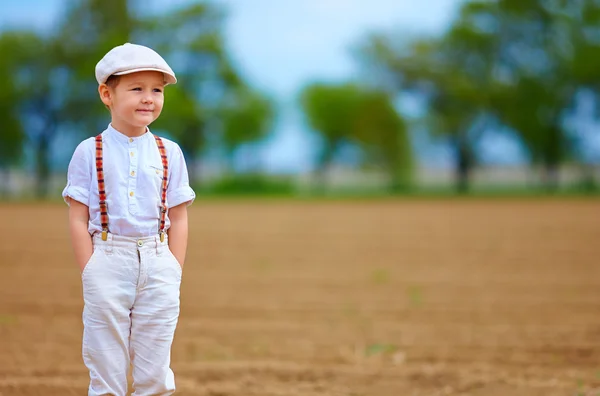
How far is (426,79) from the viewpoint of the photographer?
42438 millimetres

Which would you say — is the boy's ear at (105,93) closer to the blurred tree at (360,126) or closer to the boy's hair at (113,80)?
the boy's hair at (113,80)

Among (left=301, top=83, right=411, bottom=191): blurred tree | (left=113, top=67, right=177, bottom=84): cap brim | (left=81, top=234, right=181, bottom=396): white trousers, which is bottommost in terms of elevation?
(left=81, top=234, right=181, bottom=396): white trousers

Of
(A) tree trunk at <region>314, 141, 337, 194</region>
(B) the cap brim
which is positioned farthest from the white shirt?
(A) tree trunk at <region>314, 141, 337, 194</region>

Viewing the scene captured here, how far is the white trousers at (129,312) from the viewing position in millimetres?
2854

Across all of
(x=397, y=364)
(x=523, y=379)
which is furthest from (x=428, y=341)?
(x=523, y=379)

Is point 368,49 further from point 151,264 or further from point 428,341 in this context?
point 151,264

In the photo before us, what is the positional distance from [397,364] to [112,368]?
9.42 ft

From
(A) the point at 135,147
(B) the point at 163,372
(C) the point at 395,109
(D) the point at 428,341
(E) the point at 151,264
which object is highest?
(C) the point at 395,109

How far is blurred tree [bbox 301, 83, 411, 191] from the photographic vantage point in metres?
42.5

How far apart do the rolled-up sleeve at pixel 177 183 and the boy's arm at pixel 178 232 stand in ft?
0.10

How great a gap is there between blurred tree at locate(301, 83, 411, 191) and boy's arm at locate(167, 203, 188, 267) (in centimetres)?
3799

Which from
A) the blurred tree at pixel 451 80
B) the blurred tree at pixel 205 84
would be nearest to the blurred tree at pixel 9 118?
the blurred tree at pixel 205 84

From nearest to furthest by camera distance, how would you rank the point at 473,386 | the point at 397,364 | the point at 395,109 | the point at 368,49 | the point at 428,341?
the point at 473,386 → the point at 397,364 → the point at 428,341 → the point at 395,109 → the point at 368,49

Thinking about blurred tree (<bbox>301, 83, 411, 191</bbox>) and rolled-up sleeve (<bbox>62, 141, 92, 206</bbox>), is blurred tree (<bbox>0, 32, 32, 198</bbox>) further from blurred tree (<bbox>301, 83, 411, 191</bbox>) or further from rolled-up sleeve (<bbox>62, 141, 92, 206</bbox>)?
rolled-up sleeve (<bbox>62, 141, 92, 206</bbox>)
